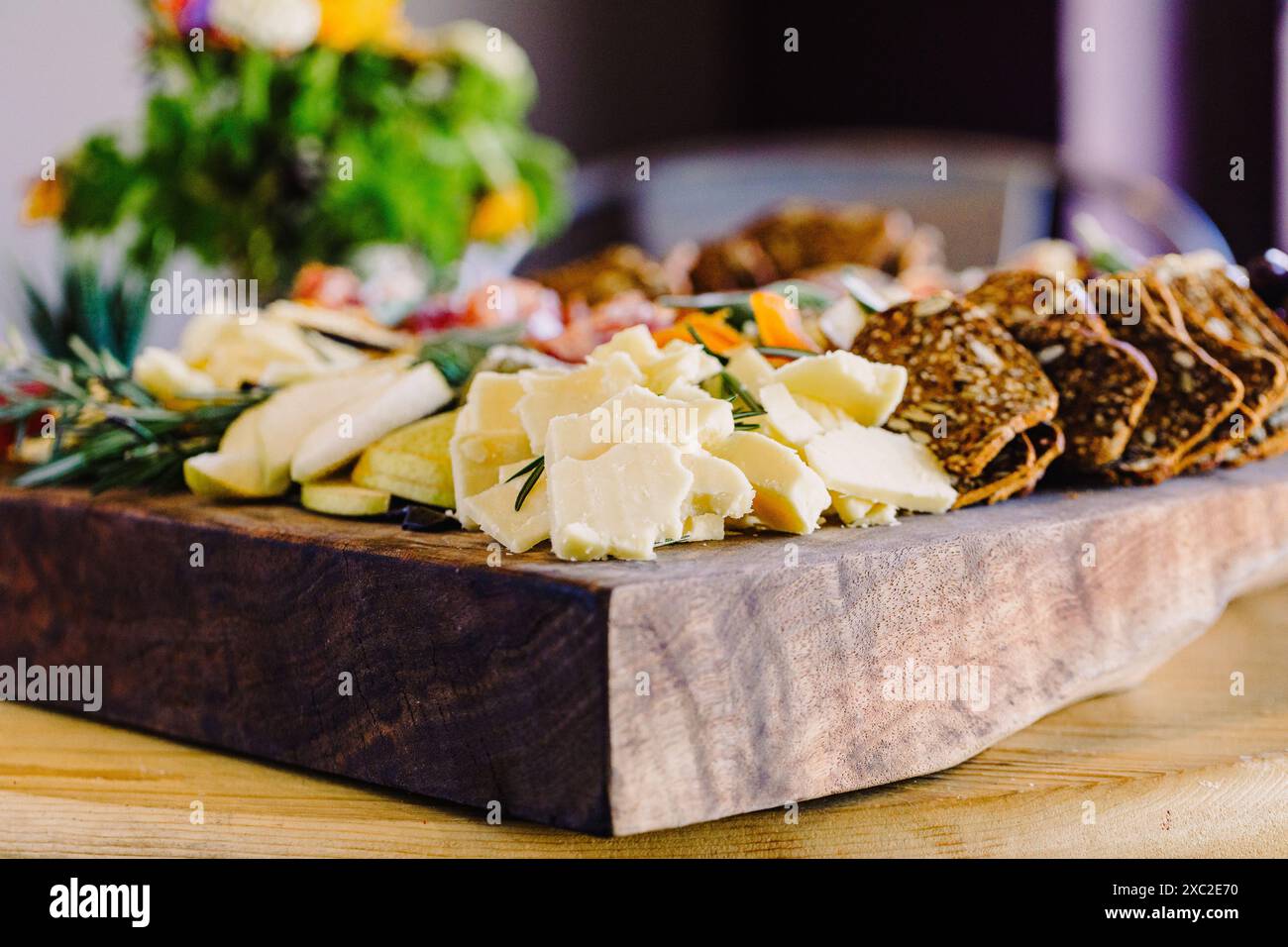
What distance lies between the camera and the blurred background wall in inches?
121

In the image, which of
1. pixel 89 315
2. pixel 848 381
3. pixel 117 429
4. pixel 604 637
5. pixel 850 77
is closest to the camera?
pixel 604 637

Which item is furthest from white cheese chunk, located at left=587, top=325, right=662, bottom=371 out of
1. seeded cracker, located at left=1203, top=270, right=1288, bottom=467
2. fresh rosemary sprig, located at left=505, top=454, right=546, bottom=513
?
seeded cracker, located at left=1203, top=270, right=1288, bottom=467

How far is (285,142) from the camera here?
80.3 inches

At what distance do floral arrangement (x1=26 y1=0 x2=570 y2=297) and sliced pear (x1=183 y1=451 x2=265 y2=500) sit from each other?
1026 millimetres

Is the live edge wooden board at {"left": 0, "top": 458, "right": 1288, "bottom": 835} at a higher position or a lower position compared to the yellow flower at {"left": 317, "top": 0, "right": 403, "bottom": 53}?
lower

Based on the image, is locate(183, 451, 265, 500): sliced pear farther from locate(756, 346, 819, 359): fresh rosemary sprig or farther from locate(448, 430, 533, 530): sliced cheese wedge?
locate(756, 346, 819, 359): fresh rosemary sprig

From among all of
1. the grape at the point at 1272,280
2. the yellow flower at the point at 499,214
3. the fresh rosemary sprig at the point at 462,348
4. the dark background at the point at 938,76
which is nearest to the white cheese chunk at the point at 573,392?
the fresh rosemary sprig at the point at 462,348

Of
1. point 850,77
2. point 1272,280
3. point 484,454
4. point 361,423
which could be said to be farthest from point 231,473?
→ point 850,77

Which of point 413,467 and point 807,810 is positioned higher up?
point 413,467

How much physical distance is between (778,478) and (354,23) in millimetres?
1419

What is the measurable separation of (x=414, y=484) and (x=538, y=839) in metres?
0.29

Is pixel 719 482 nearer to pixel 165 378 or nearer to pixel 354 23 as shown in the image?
pixel 165 378

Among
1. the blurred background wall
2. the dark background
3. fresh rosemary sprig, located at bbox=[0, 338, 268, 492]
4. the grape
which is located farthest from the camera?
the dark background
